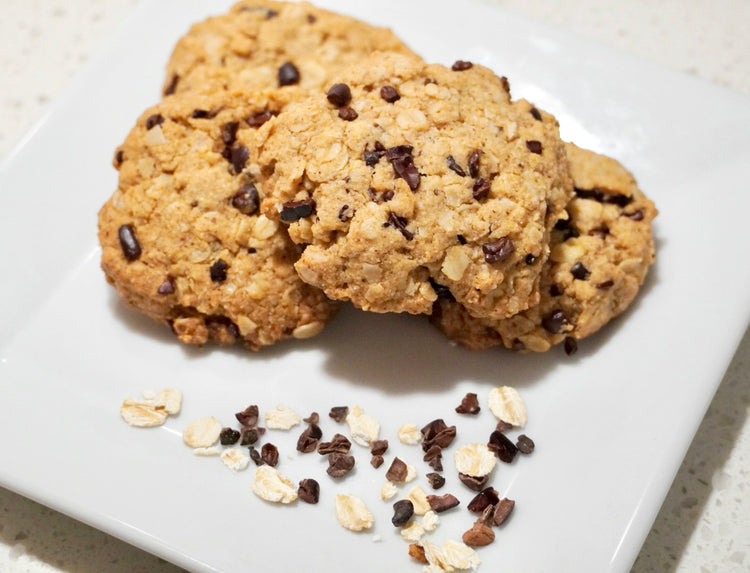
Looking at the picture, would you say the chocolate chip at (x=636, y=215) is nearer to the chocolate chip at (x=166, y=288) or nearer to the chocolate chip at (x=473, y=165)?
the chocolate chip at (x=473, y=165)

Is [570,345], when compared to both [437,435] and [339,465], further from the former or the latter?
[339,465]

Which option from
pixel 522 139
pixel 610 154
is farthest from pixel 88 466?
pixel 610 154

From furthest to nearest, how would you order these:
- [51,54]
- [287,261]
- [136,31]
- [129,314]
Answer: [51,54] → [136,31] → [129,314] → [287,261]

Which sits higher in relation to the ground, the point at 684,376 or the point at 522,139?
the point at 522,139

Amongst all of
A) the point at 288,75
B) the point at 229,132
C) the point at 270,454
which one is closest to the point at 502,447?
the point at 270,454

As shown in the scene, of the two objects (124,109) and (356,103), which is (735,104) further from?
(124,109)

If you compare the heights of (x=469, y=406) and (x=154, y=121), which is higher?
(x=154, y=121)

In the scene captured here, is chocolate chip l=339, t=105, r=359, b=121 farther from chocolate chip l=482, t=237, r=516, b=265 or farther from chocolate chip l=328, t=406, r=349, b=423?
chocolate chip l=328, t=406, r=349, b=423

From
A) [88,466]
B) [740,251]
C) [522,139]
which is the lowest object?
[88,466]

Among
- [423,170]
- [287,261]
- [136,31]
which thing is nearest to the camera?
[423,170]
